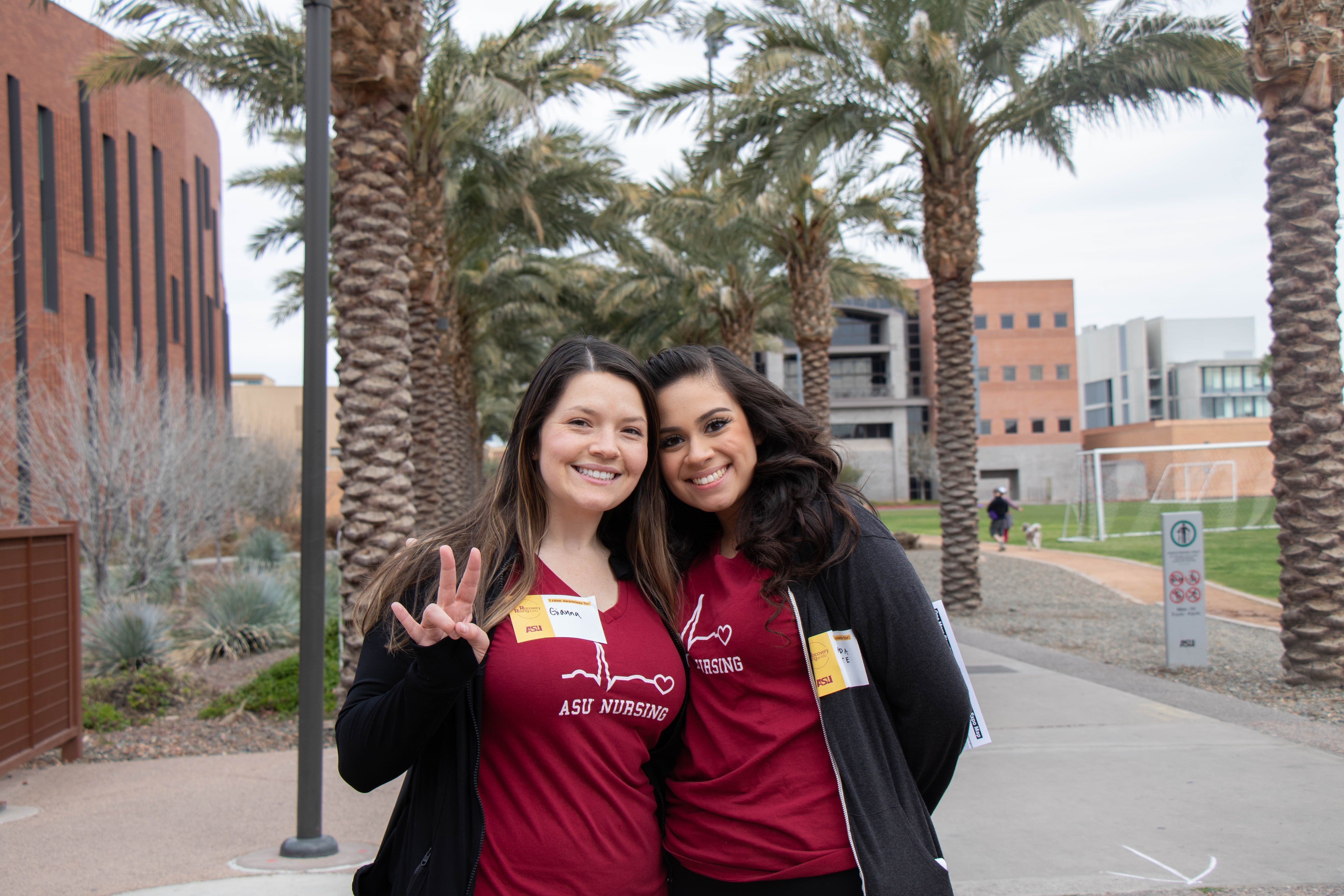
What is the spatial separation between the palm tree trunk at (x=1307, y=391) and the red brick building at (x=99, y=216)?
1271cm

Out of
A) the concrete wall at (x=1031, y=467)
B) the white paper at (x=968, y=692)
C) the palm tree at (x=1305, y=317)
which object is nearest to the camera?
the white paper at (x=968, y=692)

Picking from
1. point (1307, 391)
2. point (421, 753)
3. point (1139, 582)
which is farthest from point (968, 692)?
point (1139, 582)

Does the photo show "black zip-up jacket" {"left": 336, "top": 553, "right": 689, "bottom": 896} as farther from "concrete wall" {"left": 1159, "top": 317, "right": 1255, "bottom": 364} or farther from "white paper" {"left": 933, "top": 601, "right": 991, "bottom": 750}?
"concrete wall" {"left": 1159, "top": 317, "right": 1255, "bottom": 364}

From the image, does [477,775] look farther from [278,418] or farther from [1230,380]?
[1230,380]

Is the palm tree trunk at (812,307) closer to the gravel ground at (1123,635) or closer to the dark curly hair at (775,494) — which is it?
the gravel ground at (1123,635)

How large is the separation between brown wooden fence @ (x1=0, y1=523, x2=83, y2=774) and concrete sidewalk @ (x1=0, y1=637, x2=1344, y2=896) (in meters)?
0.30

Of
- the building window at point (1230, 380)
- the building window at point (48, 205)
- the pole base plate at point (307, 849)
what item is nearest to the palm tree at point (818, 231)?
the pole base plate at point (307, 849)

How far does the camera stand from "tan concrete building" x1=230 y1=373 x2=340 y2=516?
34250 mm

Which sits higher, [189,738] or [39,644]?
[39,644]

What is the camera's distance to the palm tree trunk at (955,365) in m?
13.4

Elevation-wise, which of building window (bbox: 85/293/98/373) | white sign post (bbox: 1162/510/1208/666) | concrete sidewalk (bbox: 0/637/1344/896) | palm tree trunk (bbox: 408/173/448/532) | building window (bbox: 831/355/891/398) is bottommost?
concrete sidewalk (bbox: 0/637/1344/896)

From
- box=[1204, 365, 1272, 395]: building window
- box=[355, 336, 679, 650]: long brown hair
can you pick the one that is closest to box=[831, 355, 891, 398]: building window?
box=[1204, 365, 1272, 395]: building window

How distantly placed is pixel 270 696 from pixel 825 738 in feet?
24.7

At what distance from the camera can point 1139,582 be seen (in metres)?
18.1
